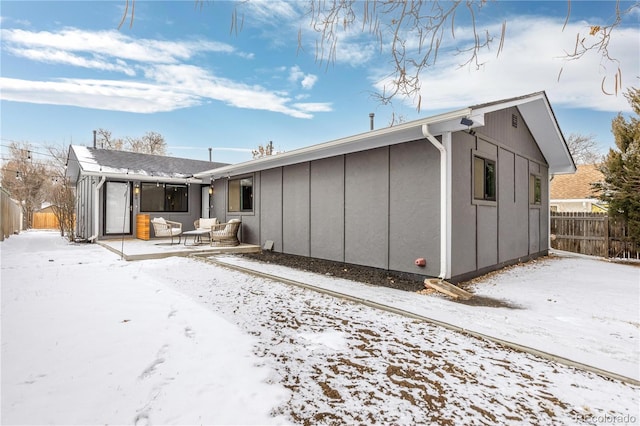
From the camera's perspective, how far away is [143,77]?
39.7ft

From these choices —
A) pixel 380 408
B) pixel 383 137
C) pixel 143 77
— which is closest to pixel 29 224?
pixel 143 77

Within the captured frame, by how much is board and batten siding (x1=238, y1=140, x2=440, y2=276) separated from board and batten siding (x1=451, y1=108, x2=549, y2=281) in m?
0.46

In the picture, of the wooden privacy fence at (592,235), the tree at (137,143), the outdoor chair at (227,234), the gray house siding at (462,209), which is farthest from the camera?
the tree at (137,143)

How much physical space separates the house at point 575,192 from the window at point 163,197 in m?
17.4

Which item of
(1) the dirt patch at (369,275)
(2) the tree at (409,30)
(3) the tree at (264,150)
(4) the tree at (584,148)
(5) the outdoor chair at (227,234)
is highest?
(3) the tree at (264,150)

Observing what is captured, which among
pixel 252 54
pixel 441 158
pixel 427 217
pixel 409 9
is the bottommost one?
pixel 427 217

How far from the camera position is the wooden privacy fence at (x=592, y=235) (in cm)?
822

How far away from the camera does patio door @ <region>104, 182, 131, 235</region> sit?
1063 cm

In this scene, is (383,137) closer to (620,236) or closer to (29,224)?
(620,236)

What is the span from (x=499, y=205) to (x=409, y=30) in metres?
5.56

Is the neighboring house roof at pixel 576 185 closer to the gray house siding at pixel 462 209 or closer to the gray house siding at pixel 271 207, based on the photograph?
the gray house siding at pixel 462 209

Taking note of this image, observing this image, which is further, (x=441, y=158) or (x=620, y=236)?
(x=620, y=236)

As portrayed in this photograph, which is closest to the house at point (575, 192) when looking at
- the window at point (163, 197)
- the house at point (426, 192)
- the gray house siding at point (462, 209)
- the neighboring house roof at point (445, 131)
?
the neighboring house roof at point (445, 131)

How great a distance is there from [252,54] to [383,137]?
276 centimetres
